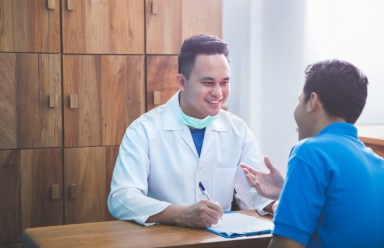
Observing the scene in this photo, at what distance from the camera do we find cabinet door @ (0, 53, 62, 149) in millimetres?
3158

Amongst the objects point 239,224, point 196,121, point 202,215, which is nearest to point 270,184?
point 239,224

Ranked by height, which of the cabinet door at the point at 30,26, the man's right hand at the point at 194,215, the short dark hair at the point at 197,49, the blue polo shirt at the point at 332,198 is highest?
the cabinet door at the point at 30,26

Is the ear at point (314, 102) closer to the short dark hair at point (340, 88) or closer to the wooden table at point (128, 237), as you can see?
the short dark hair at point (340, 88)

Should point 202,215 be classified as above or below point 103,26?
below

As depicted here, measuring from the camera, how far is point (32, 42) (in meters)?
3.18

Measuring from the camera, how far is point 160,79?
11.3 ft

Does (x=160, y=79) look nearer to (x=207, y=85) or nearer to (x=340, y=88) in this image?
(x=207, y=85)

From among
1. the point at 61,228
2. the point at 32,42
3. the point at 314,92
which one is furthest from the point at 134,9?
the point at 314,92

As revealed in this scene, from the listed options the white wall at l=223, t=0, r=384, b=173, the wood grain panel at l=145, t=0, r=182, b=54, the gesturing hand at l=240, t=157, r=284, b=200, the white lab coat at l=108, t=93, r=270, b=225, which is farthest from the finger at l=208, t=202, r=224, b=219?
the wood grain panel at l=145, t=0, r=182, b=54

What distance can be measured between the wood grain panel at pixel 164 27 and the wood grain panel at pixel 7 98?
768mm

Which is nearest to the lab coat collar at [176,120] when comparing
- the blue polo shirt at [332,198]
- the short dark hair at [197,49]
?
the short dark hair at [197,49]

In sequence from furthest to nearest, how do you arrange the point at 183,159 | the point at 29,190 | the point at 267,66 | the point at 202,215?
the point at 267,66 < the point at 29,190 < the point at 183,159 < the point at 202,215

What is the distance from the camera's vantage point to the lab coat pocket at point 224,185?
105 inches

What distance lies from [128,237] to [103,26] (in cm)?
168
